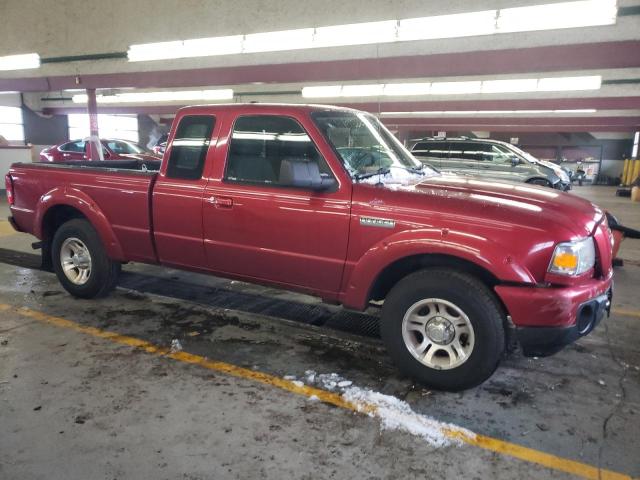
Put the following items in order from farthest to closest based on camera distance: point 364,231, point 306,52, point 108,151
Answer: point 108,151 < point 306,52 < point 364,231

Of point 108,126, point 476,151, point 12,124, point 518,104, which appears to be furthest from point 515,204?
point 108,126

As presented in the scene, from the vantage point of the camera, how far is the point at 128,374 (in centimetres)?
321

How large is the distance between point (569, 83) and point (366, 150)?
1242cm

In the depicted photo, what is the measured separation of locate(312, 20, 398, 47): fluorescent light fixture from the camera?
888 centimetres

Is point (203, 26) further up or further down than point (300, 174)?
further up

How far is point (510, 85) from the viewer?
46.0ft

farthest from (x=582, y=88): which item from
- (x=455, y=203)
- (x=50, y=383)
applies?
(x=50, y=383)

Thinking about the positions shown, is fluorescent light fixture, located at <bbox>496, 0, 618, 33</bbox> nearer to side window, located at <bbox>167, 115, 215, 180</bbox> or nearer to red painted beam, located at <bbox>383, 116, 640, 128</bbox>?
side window, located at <bbox>167, 115, 215, 180</bbox>

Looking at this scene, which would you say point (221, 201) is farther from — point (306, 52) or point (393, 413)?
point (306, 52)

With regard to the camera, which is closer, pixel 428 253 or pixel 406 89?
pixel 428 253

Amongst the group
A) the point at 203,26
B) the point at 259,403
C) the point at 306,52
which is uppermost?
the point at 203,26

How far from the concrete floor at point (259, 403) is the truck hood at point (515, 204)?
3.72 ft

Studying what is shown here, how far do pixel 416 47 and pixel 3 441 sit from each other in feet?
29.2

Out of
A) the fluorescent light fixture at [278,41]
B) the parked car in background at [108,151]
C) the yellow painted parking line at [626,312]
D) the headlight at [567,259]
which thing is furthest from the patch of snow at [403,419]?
the parked car in background at [108,151]
